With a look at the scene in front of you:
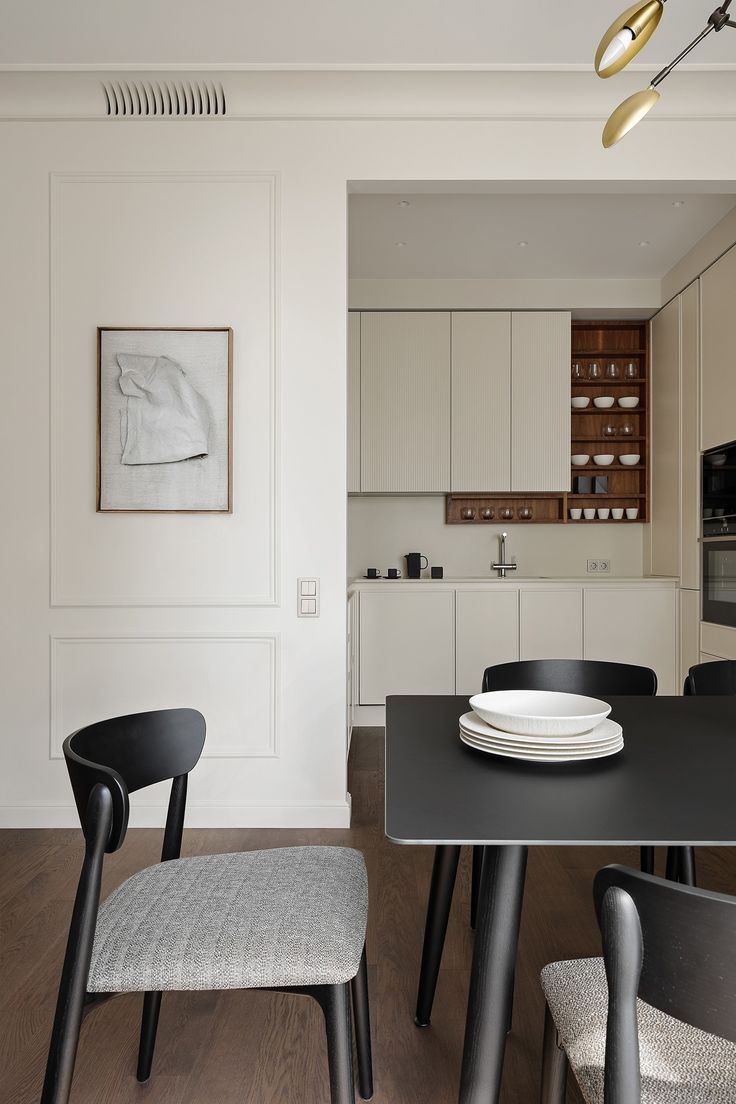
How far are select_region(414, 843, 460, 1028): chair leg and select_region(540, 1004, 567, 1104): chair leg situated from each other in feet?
1.80

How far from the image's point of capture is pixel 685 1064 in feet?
3.09

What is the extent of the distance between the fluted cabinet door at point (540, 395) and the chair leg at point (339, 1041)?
14.2 feet

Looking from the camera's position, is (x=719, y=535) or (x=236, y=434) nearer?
(x=236, y=434)

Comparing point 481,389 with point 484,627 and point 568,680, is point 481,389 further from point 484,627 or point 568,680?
point 568,680

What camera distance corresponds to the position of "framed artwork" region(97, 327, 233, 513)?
3068 mm

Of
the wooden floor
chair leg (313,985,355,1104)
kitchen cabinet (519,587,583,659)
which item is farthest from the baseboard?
kitchen cabinet (519,587,583,659)

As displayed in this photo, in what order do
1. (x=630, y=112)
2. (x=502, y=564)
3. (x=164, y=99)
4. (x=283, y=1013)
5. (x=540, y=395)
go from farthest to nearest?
(x=502, y=564)
(x=540, y=395)
(x=164, y=99)
(x=283, y=1013)
(x=630, y=112)

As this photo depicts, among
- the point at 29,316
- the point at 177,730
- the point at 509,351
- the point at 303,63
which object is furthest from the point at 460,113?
the point at 177,730

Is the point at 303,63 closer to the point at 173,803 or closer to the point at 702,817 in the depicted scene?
the point at 173,803

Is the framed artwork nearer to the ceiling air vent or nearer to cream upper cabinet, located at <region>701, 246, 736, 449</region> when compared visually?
the ceiling air vent

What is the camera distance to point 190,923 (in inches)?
49.4

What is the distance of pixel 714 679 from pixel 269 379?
194cm

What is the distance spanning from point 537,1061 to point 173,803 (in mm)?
938

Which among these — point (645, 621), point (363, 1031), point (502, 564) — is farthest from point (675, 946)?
point (502, 564)
